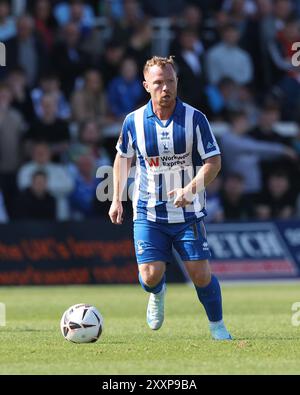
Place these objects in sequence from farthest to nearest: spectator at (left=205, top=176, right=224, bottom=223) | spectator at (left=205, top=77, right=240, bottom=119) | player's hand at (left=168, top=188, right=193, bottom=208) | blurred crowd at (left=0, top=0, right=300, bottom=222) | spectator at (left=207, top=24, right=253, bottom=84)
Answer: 1. spectator at (left=207, top=24, right=253, bottom=84)
2. spectator at (left=205, top=77, right=240, bottom=119)
3. spectator at (left=205, top=176, right=224, bottom=223)
4. blurred crowd at (left=0, top=0, right=300, bottom=222)
5. player's hand at (left=168, top=188, right=193, bottom=208)

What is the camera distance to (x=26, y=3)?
20.9 metres

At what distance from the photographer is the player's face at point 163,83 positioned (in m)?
9.45

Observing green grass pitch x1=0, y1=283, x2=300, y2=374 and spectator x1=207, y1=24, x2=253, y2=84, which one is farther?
spectator x1=207, y1=24, x2=253, y2=84

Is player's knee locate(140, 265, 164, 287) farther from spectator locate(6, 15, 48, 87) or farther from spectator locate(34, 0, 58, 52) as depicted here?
spectator locate(34, 0, 58, 52)

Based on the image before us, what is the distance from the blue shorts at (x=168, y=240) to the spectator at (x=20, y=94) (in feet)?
29.8

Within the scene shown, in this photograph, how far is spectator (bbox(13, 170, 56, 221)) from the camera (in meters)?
18.0

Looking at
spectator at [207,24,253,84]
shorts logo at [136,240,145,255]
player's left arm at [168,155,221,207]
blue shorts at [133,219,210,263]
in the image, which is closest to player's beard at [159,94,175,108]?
player's left arm at [168,155,221,207]

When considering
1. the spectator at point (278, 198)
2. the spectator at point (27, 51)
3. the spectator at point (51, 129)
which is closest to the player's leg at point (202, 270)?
the spectator at point (51, 129)

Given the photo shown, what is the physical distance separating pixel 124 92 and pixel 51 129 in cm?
159

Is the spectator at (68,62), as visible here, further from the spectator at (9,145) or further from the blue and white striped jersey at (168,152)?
the blue and white striped jersey at (168,152)

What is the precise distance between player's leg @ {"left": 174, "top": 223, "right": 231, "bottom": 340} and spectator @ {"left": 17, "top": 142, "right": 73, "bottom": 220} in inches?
344
